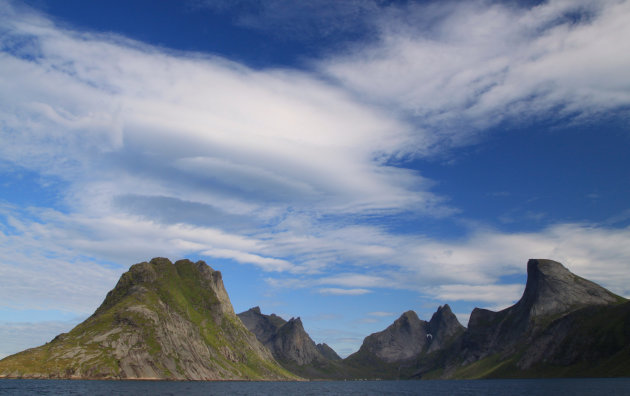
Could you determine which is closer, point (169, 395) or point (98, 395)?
point (98, 395)

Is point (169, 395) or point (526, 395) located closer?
point (169, 395)

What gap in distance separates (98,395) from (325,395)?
303 ft

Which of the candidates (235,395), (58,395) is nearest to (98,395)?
(58,395)

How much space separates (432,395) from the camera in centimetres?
17962

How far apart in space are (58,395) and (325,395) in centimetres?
10165

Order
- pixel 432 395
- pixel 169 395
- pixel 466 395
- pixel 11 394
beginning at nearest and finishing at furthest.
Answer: pixel 11 394 → pixel 169 395 → pixel 466 395 → pixel 432 395

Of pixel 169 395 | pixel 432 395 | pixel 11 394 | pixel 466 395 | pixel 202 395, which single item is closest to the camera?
pixel 11 394

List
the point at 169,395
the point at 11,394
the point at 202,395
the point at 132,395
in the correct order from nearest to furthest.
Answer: the point at 11,394
the point at 132,395
the point at 169,395
the point at 202,395

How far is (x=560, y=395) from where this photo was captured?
139m

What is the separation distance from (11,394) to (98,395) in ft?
68.6

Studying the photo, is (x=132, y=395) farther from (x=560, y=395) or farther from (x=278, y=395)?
(x=560, y=395)

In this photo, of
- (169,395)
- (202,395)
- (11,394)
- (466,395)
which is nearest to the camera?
(11,394)

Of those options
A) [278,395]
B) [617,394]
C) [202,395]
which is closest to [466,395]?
[617,394]

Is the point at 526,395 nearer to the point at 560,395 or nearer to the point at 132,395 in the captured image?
the point at 560,395
